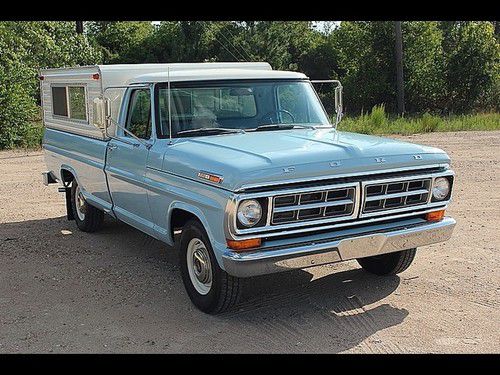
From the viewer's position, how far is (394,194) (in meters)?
5.27

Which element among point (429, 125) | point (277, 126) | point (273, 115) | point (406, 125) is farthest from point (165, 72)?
point (429, 125)

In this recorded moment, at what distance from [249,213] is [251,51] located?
31.2 m

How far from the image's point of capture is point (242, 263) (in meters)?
4.71

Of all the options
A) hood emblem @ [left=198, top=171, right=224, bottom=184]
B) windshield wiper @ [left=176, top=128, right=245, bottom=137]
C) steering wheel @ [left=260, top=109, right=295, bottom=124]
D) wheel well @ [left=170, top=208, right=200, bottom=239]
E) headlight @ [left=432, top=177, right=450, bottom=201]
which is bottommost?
wheel well @ [left=170, top=208, right=200, bottom=239]

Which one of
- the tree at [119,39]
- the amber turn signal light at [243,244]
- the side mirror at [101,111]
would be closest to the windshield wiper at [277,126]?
the side mirror at [101,111]

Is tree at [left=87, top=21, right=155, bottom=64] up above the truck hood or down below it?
above

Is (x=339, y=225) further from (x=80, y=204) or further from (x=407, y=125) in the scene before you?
(x=407, y=125)

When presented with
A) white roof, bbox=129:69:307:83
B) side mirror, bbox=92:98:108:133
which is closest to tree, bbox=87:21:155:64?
white roof, bbox=129:69:307:83

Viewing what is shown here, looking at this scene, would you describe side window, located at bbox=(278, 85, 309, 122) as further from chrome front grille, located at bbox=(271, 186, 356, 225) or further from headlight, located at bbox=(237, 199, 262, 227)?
headlight, located at bbox=(237, 199, 262, 227)

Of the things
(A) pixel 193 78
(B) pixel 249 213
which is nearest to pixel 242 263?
(B) pixel 249 213

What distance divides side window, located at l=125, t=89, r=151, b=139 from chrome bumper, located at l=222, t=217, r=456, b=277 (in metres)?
2.01

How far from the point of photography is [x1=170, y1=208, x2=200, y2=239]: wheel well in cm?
561

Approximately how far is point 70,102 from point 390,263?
4611 millimetres

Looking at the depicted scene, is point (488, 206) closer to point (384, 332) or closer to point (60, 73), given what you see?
point (384, 332)
